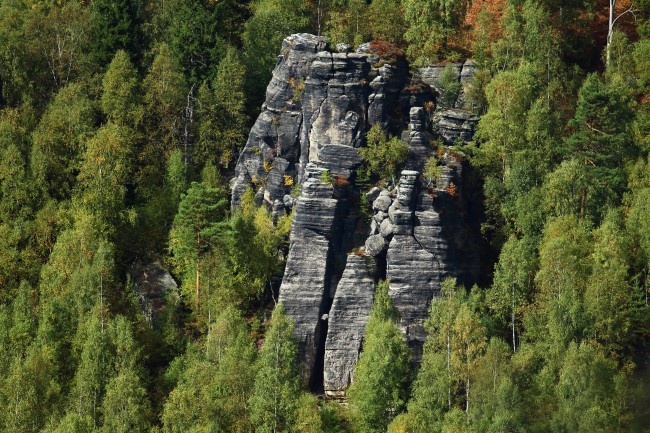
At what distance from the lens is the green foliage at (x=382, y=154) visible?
3659 inches

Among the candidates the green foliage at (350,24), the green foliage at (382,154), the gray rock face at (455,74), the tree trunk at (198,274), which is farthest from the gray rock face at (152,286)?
the gray rock face at (455,74)

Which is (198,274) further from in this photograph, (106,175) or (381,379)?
(381,379)

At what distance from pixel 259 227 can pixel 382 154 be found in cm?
929

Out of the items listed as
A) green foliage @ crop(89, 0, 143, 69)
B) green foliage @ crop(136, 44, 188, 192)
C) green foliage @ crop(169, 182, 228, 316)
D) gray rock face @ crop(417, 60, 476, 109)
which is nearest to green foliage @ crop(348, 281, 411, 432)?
green foliage @ crop(169, 182, 228, 316)

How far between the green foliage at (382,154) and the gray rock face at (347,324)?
5.38 meters

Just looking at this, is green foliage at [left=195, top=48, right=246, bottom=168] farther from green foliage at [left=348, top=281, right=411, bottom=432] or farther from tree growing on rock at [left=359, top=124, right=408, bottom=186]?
green foliage at [left=348, top=281, right=411, bottom=432]

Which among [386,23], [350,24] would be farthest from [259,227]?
[386,23]

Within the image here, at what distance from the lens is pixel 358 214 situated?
307ft

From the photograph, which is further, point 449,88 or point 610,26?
point 610,26

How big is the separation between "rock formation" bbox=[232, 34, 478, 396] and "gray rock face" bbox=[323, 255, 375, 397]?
0.19ft

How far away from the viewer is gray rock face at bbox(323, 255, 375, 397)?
9200 centimetres

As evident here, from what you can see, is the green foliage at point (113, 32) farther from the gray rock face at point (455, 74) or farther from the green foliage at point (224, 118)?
the gray rock face at point (455, 74)

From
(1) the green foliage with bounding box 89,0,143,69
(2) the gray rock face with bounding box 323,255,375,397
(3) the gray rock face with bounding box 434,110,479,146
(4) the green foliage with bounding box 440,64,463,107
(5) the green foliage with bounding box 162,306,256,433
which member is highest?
(1) the green foliage with bounding box 89,0,143,69

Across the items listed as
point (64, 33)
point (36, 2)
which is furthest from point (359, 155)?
point (36, 2)
